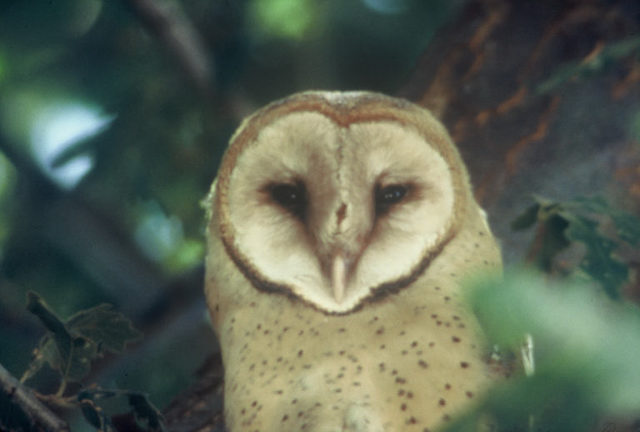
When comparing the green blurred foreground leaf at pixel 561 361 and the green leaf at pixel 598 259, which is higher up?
the green blurred foreground leaf at pixel 561 361

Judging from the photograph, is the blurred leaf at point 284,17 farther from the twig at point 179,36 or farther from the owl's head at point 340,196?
the owl's head at point 340,196

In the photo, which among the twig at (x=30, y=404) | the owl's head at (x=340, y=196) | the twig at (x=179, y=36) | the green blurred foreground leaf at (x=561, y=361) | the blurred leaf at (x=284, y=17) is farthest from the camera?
the blurred leaf at (x=284, y=17)

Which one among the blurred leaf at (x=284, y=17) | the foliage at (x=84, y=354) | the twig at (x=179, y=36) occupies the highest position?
the twig at (x=179, y=36)

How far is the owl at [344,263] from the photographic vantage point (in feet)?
3.13

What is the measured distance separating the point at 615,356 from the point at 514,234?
987mm

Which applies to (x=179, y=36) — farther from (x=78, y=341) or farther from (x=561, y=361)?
(x=561, y=361)

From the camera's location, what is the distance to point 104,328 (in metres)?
1.00

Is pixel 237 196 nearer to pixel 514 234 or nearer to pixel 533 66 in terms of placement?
pixel 514 234

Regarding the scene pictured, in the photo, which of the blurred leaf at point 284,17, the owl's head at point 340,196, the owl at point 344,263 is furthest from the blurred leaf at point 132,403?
the blurred leaf at point 284,17

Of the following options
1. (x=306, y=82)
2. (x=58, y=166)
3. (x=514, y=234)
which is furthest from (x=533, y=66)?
(x=58, y=166)

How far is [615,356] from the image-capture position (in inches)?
21.2

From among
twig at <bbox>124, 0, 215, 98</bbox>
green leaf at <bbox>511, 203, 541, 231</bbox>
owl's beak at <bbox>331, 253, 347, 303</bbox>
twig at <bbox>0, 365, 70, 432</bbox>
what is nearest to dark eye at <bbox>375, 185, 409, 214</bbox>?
owl's beak at <bbox>331, 253, 347, 303</bbox>

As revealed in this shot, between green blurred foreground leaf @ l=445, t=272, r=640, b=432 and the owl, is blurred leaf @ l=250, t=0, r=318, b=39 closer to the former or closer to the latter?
the owl

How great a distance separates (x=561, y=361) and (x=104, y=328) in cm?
72
